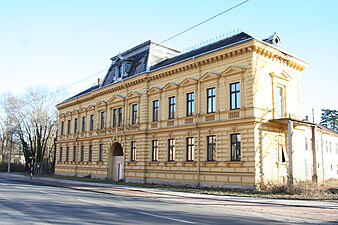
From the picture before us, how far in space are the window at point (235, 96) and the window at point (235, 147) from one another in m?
2.17

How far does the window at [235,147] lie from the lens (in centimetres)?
2372

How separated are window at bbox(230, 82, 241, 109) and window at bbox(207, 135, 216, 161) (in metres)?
2.90

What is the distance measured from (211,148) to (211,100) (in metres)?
3.73

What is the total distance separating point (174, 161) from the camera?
28.5 metres

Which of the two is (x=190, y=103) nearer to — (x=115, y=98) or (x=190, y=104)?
(x=190, y=104)

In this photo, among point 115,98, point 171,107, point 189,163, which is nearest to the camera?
point 189,163

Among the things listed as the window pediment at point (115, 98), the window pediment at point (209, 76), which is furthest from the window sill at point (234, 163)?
the window pediment at point (115, 98)

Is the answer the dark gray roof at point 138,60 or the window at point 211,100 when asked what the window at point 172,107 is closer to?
the dark gray roof at point 138,60

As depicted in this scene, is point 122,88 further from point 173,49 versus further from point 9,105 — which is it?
point 9,105

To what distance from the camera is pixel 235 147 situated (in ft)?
78.7

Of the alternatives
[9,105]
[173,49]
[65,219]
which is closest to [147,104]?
[173,49]

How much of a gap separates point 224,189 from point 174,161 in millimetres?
6181

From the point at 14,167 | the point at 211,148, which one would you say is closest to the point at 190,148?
the point at 211,148

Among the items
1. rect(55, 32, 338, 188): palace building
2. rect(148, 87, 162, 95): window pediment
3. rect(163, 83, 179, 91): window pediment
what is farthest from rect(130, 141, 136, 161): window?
rect(163, 83, 179, 91): window pediment
